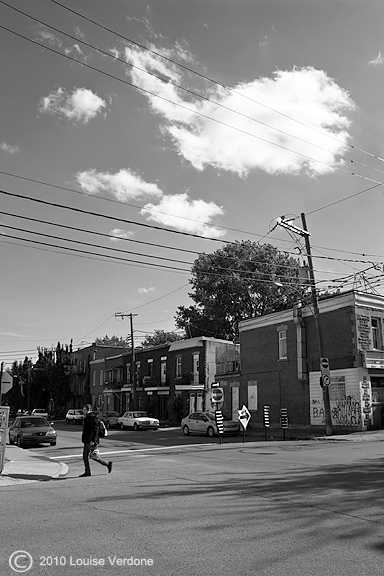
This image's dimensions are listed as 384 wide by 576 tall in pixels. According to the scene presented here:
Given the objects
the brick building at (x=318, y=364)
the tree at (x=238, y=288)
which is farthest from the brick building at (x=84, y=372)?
the brick building at (x=318, y=364)

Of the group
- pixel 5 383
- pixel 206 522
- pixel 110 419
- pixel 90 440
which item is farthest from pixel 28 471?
pixel 110 419

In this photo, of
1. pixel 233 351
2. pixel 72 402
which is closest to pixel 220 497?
pixel 233 351

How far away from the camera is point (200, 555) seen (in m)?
5.78

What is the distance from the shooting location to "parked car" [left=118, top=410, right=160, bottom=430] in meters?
38.2

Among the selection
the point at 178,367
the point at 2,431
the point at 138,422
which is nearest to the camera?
the point at 2,431

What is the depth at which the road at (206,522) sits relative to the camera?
18.1ft

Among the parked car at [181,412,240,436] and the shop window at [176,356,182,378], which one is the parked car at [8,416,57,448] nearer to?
the parked car at [181,412,240,436]

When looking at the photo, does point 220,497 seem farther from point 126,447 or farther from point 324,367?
point 324,367

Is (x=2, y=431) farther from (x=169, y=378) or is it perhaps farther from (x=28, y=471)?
(x=169, y=378)

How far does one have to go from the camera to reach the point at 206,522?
24.0 ft

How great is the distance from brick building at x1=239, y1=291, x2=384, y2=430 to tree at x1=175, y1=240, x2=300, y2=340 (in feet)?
A: 55.9

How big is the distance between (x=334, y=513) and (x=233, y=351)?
3942 cm

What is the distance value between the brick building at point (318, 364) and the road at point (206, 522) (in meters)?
16.6

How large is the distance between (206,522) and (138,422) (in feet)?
104
